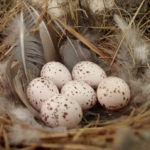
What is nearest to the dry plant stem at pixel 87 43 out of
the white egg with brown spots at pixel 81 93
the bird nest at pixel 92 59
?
the bird nest at pixel 92 59

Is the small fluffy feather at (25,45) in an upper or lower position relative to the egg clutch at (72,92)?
upper

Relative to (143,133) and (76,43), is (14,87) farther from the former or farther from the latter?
(143,133)

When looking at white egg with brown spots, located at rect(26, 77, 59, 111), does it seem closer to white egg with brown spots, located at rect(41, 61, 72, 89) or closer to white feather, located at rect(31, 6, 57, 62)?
white egg with brown spots, located at rect(41, 61, 72, 89)

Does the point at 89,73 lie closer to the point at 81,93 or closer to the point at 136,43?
the point at 81,93

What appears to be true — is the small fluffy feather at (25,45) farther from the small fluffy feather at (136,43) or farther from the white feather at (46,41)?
the small fluffy feather at (136,43)

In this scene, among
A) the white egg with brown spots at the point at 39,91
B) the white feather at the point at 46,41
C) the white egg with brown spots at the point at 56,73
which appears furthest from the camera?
the white feather at the point at 46,41

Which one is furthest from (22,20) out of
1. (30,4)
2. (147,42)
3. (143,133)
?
(143,133)

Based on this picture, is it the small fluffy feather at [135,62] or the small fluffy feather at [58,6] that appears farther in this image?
the small fluffy feather at [58,6]

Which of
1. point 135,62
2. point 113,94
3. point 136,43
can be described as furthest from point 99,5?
point 113,94

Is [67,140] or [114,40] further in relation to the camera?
[114,40]
